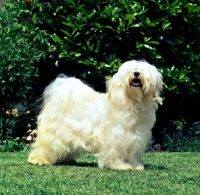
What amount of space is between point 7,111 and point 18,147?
788mm

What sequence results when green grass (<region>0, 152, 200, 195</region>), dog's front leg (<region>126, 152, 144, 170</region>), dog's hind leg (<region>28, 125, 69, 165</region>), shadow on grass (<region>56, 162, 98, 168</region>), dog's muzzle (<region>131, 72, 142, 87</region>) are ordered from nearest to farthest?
green grass (<region>0, 152, 200, 195</region>), dog's muzzle (<region>131, 72, 142, 87</region>), dog's front leg (<region>126, 152, 144, 170</region>), dog's hind leg (<region>28, 125, 69, 165</region>), shadow on grass (<region>56, 162, 98, 168</region>)

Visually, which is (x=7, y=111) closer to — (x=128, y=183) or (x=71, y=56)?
(x=71, y=56)

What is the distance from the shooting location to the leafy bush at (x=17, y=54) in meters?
10.6

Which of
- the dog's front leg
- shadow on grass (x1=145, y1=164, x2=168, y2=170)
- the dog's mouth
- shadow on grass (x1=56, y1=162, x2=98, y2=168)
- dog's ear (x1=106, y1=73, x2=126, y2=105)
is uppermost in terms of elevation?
the dog's mouth

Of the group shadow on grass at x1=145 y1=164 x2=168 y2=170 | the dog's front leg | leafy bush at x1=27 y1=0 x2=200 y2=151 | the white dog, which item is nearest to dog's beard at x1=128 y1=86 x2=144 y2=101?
the white dog

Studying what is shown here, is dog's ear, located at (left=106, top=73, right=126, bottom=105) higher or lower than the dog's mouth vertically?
lower

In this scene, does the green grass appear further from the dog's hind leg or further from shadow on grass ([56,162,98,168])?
the dog's hind leg

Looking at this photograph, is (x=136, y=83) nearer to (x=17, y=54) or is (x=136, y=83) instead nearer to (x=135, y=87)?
(x=135, y=87)

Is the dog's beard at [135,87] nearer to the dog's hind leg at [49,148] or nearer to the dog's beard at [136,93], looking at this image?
the dog's beard at [136,93]

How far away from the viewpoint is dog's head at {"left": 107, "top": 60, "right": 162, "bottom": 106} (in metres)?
7.80

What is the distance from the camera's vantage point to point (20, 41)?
10.8 m

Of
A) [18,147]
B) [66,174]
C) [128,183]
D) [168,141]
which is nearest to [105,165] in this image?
[66,174]

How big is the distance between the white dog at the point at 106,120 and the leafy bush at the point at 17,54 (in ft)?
6.97

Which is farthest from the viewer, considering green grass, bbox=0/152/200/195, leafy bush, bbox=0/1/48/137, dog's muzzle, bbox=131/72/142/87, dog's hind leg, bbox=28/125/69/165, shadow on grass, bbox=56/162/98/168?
leafy bush, bbox=0/1/48/137
